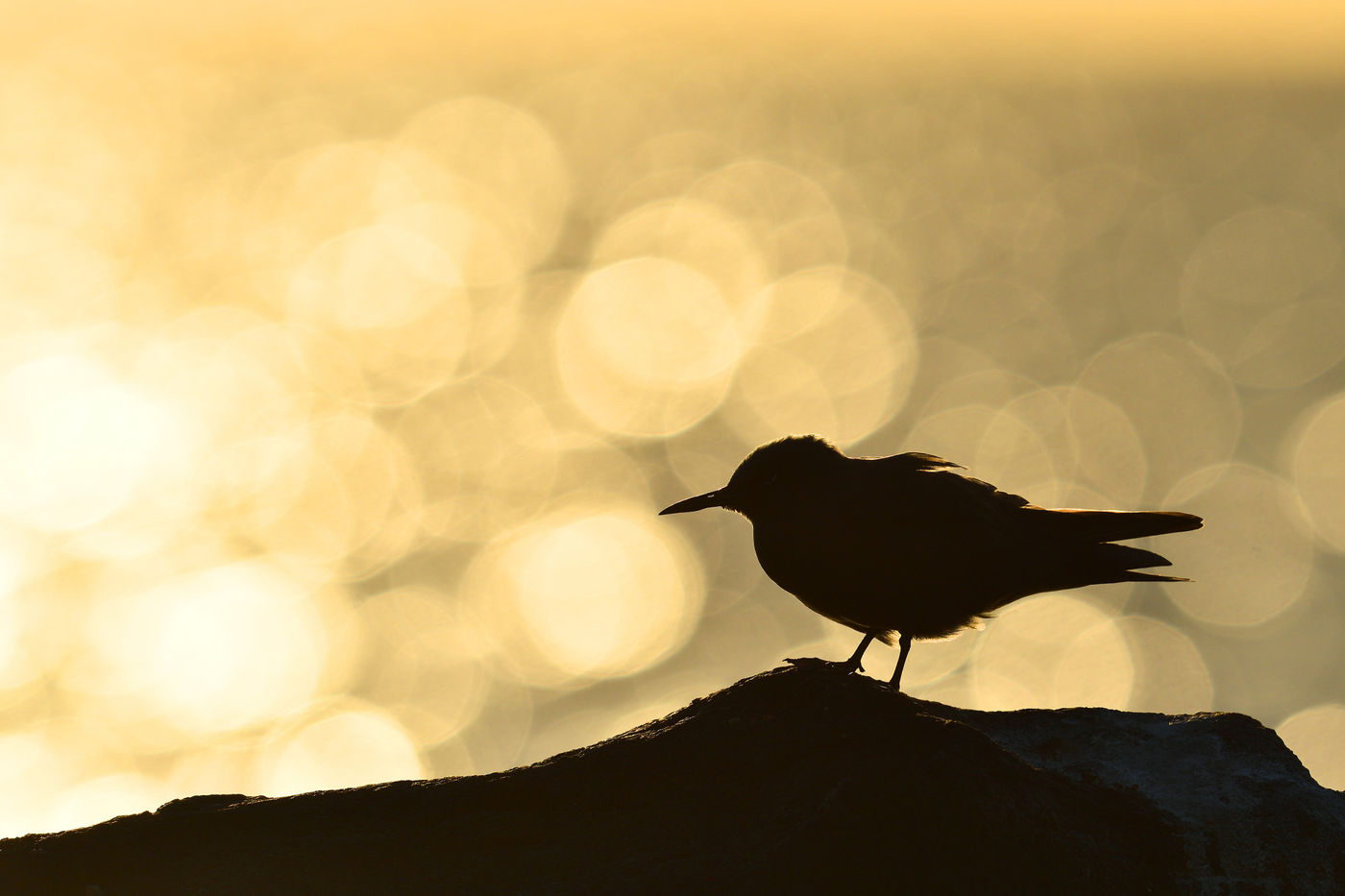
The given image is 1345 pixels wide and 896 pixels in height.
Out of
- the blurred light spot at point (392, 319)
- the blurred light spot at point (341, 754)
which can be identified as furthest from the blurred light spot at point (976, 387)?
the blurred light spot at point (341, 754)

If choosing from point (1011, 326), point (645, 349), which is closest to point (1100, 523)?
point (645, 349)

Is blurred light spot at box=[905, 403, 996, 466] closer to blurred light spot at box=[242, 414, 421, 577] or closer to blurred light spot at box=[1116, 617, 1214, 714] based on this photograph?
blurred light spot at box=[1116, 617, 1214, 714]

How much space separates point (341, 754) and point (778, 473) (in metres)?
57.0

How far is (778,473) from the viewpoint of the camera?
381 inches

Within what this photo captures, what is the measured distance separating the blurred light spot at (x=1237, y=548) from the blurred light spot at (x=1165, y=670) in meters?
2.84

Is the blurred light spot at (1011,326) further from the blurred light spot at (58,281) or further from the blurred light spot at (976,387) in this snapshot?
the blurred light spot at (58,281)

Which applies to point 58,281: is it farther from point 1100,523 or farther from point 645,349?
point 1100,523

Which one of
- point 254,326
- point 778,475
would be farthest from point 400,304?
point 778,475

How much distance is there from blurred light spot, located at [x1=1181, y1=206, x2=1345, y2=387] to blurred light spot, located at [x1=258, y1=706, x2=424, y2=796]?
9122cm

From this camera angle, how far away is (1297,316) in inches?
6004

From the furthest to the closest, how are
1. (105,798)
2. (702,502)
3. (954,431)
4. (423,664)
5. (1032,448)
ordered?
(1032,448) < (954,431) < (423,664) < (105,798) < (702,502)

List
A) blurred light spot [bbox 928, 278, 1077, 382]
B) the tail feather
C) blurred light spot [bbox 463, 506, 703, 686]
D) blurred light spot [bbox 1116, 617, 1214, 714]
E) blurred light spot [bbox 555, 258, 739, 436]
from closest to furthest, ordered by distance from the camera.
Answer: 1. the tail feather
2. blurred light spot [bbox 1116, 617, 1214, 714]
3. blurred light spot [bbox 463, 506, 703, 686]
4. blurred light spot [bbox 928, 278, 1077, 382]
5. blurred light spot [bbox 555, 258, 739, 436]

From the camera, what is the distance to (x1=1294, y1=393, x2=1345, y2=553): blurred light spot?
312 ft

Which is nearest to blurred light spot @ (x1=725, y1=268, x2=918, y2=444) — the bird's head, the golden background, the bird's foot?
Result: the golden background
